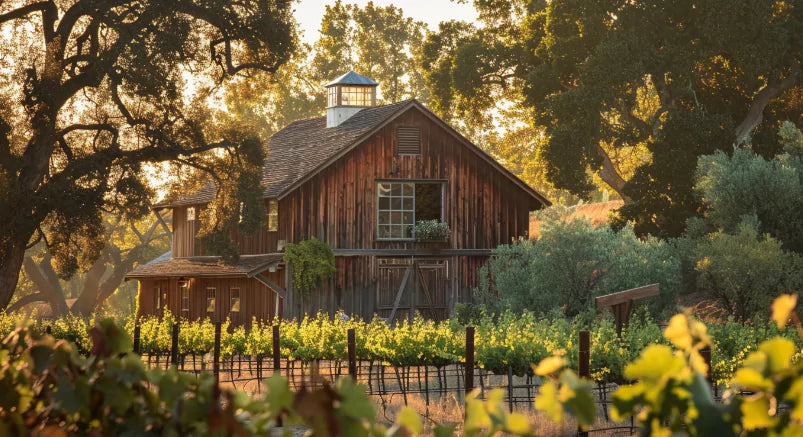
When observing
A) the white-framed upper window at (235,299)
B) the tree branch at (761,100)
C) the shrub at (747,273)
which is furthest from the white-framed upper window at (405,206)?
the tree branch at (761,100)

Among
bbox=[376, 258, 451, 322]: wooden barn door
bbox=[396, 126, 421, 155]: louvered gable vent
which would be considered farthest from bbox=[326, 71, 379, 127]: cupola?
bbox=[376, 258, 451, 322]: wooden barn door

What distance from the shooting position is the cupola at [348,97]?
43.5 m

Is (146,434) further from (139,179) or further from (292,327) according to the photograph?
(139,179)

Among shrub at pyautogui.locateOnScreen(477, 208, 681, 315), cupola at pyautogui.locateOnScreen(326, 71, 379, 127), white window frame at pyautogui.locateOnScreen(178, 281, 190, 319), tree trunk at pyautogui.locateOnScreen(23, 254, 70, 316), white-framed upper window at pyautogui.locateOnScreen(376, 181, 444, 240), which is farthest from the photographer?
tree trunk at pyautogui.locateOnScreen(23, 254, 70, 316)

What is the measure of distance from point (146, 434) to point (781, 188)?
30.4m

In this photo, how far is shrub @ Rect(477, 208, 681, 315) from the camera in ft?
92.7

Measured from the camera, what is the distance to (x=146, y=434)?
2.86m

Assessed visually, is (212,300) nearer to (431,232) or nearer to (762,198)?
(431,232)

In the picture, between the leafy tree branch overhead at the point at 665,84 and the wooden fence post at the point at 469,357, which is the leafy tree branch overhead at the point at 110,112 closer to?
the leafy tree branch overhead at the point at 665,84

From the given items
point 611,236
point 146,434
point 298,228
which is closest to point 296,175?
point 298,228

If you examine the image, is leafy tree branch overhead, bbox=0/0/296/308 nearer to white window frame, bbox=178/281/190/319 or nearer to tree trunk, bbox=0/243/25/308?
tree trunk, bbox=0/243/25/308

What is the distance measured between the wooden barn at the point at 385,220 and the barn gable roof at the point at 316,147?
0.09 metres

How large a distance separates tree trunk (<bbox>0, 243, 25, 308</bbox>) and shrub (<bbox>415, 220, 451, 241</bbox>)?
12.8 m

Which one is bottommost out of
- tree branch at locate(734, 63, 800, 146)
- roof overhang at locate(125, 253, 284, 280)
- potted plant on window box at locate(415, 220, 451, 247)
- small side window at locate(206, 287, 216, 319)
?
small side window at locate(206, 287, 216, 319)
